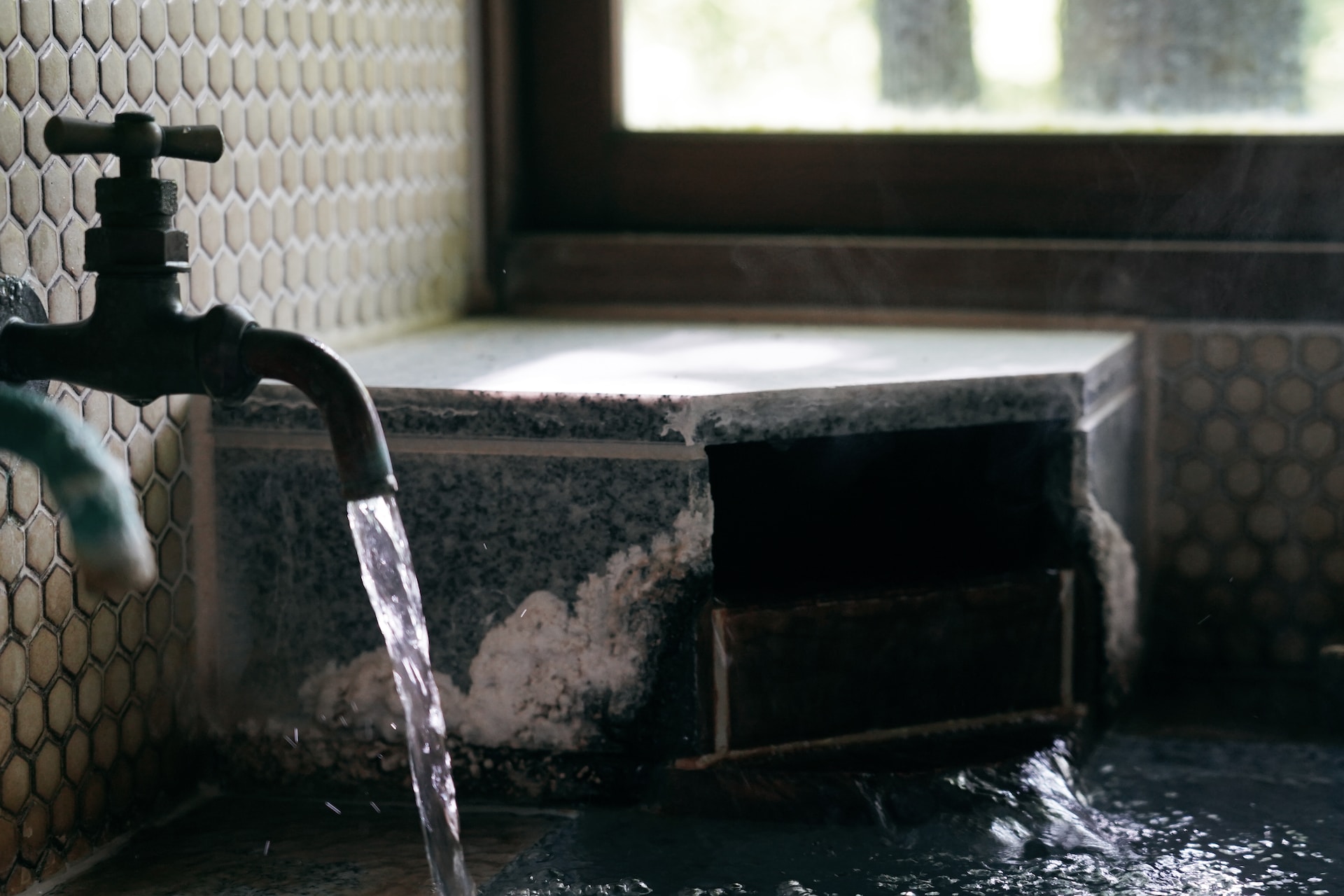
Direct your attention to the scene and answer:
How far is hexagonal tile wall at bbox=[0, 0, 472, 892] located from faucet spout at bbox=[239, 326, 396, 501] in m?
0.30

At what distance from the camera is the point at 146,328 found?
43.1 inches

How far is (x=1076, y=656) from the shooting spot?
158 centimetres

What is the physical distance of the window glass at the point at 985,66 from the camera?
1.96m

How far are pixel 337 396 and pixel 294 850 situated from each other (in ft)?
1.79

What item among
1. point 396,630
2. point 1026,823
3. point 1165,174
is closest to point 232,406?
point 396,630

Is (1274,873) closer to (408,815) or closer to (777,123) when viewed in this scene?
(408,815)

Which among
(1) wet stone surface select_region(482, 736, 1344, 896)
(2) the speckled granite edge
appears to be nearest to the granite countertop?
(2) the speckled granite edge

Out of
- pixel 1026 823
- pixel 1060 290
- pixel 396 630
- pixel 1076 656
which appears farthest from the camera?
pixel 1060 290

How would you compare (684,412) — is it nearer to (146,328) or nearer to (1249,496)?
(146,328)

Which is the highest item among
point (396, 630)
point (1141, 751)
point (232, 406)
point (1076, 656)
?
point (232, 406)

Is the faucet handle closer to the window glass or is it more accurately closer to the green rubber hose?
the green rubber hose

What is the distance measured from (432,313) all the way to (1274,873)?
3.97 ft

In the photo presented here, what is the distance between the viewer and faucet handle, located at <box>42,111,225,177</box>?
1.04 meters

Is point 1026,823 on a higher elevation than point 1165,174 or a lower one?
lower
